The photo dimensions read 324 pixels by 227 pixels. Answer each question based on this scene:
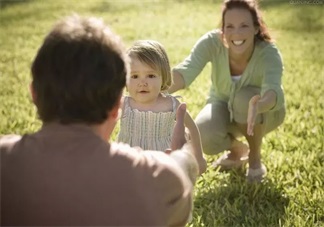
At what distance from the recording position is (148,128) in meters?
3.17

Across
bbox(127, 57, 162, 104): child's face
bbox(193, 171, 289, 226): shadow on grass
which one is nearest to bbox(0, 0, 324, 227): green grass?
bbox(193, 171, 289, 226): shadow on grass

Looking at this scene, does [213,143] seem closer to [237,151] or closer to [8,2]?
[237,151]

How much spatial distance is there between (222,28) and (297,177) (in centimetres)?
104

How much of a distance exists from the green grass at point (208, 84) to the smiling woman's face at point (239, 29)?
0.49 metres

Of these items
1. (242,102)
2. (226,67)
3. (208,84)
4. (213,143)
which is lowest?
(208,84)

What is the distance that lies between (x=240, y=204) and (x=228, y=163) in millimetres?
575

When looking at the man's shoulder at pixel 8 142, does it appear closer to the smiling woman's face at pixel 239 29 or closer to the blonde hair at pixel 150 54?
the blonde hair at pixel 150 54

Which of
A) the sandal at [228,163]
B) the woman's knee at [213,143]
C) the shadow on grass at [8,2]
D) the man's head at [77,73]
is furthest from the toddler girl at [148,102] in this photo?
the shadow on grass at [8,2]

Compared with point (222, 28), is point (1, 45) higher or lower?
lower

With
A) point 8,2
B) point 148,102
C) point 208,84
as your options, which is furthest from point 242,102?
point 8,2

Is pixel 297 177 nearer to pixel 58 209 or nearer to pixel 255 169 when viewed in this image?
pixel 255 169

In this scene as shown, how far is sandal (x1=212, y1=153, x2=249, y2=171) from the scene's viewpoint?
4160mm

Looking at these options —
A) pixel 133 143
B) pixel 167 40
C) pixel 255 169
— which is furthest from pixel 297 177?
pixel 167 40

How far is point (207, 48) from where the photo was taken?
4148 mm
